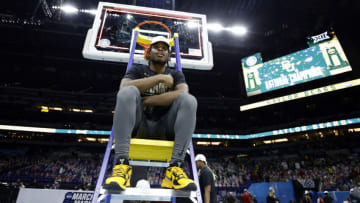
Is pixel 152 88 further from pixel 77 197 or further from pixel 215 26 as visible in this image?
pixel 215 26

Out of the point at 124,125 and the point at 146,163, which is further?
the point at 146,163

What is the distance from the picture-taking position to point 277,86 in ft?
43.3

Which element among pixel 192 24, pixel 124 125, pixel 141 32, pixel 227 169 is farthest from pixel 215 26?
pixel 227 169

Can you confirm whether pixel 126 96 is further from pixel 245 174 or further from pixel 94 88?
pixel 94 88

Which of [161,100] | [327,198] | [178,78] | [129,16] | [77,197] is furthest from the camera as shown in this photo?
[327,198]

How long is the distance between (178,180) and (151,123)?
0.60 meters

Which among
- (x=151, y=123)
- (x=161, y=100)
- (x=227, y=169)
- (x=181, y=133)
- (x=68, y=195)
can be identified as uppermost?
(x=227, y=169)

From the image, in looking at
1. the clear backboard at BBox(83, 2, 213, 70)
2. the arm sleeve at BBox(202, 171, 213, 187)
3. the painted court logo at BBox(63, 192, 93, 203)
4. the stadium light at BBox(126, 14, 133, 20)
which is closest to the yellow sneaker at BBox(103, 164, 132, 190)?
the clear backboard at BBox(83, 2, 213, 70)

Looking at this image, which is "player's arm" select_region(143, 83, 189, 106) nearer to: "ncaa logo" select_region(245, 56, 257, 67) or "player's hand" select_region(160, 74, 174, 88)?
"player's hand" select_region(160, 74, 174, 88)

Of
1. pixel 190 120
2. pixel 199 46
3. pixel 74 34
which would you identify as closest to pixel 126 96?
pixel 190 120

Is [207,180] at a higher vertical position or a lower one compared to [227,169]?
lower

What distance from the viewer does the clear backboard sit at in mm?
3150

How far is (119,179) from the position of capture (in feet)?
3.95

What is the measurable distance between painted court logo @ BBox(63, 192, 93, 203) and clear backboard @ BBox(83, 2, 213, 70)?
4.48m
